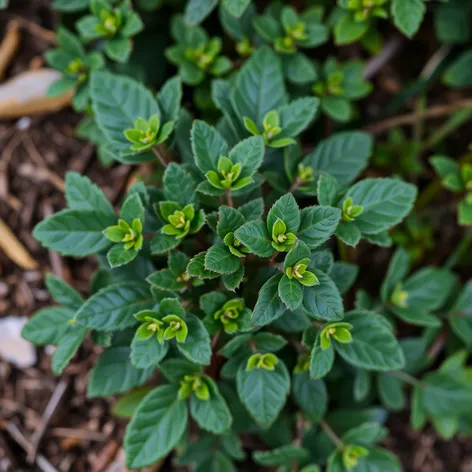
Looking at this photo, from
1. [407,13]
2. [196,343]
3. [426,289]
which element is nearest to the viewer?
[196,343]

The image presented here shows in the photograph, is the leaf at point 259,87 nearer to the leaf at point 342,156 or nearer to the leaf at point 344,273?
the leaf at point 342,156

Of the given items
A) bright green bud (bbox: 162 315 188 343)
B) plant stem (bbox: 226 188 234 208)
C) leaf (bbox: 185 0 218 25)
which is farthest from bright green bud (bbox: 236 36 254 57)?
bright green bud (bbox: 162 315 188 343)

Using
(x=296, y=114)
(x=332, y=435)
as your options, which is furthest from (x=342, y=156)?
(x=332, y=435)

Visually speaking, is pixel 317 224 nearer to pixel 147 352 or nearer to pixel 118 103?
pixel 147 352

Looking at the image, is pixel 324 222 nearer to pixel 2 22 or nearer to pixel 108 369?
pixel 108 369

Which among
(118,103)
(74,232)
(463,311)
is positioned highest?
(118,103)

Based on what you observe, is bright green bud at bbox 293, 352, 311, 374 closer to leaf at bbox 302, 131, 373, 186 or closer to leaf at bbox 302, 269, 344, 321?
leaf at bbox 302, 269, 344, 321

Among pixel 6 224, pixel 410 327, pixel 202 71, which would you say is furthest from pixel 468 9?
pixel 6 224
